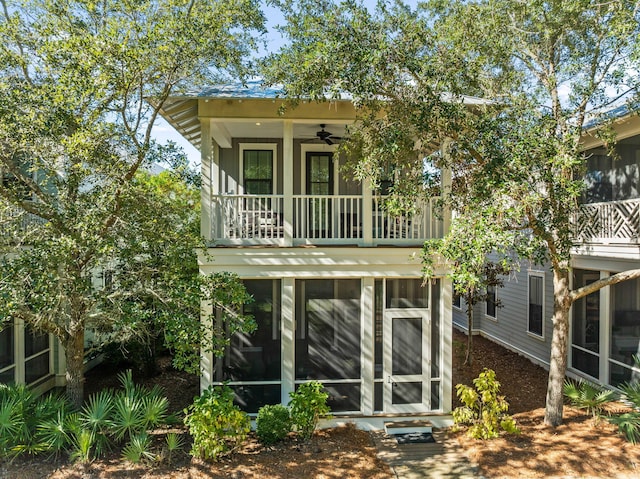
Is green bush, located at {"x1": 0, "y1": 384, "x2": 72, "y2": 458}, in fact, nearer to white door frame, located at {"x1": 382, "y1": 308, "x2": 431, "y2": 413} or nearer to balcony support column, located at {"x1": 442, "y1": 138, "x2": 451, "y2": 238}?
white door frame, located at {"x1": 382, "y1": 308, "x2": 431, "y2": 413}

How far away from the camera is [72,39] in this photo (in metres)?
6.41

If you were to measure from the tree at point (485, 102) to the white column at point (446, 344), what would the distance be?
186 cm

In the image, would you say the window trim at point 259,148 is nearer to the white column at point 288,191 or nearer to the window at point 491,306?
the white column at point 288,191

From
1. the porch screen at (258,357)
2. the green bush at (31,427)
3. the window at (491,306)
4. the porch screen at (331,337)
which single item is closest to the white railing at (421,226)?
the porch screen at (331,337)

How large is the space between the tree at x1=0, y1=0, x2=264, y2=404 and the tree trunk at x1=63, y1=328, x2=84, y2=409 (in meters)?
0.02

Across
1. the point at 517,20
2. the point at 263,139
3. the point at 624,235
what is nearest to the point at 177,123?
the point at 263,139

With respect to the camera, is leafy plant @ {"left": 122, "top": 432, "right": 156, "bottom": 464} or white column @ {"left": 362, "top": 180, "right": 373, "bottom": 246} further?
white column @ {"left": 362, "top": 180, "right": 373, "bottom": 246}

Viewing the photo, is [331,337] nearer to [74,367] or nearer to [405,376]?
[405,376]

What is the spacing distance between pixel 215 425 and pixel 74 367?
3106 millimetres

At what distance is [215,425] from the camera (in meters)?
6.99

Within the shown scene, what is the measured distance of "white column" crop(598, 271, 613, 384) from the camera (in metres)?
10.0

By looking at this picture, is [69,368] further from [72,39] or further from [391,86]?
[391,86]

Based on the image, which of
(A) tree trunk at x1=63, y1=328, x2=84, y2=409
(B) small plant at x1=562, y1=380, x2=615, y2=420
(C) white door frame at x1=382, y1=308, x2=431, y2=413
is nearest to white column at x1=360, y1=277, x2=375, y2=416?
(C) white door frame at x1=382, y1=308, x2=431, y2=413

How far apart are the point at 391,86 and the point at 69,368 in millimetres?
8010
